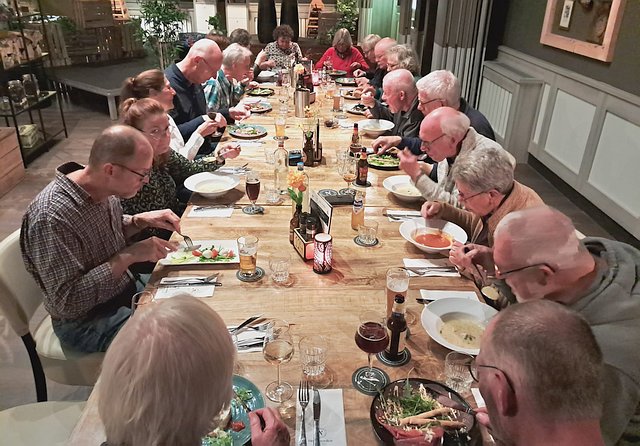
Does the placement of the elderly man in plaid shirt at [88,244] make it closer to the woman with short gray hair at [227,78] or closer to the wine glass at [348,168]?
the wine glass at [348,168]

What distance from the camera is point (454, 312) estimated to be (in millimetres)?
1825

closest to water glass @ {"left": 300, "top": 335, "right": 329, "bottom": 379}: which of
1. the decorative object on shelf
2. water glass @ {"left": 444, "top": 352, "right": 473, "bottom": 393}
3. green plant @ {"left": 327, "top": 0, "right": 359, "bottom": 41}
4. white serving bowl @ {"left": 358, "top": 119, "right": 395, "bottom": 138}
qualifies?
water glass @ {"left": 444, "top": 352, "right": 473, "bottom": 393}

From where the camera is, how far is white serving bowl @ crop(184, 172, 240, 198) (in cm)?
270

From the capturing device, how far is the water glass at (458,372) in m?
1.51

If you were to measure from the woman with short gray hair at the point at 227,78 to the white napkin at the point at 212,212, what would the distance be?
242 cm

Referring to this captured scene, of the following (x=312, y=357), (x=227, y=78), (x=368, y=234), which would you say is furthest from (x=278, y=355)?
(x=227, y=78)

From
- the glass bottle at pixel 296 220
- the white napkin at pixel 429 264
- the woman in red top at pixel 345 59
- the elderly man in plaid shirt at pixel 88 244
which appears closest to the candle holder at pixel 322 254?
the glass bottle at pixel 296 220

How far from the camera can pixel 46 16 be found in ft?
28.3

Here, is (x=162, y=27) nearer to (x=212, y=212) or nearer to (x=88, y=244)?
(x=212, y=212)

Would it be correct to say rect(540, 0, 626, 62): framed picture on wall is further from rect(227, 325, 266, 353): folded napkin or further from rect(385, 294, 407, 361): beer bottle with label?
rect(227, 325, 266, 353): folded napkin

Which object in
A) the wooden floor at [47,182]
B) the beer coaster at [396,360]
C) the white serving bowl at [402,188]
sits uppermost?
the white serving bowl at [402,188]

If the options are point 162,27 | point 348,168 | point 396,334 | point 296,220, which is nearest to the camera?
point 396,334

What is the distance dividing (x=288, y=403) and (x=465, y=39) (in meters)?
6.27

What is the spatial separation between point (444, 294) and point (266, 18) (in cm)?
793
